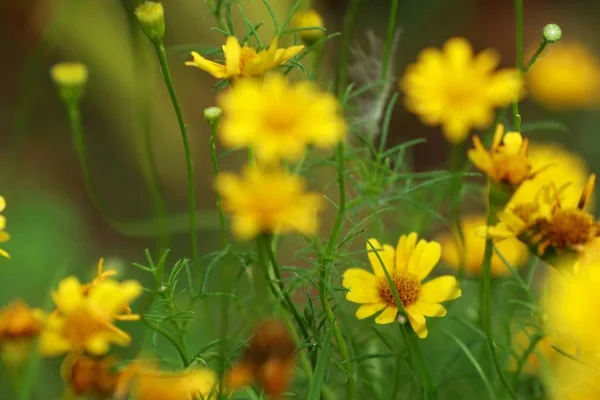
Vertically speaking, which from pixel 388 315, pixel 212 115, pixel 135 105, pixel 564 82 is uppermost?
pixel 212 115

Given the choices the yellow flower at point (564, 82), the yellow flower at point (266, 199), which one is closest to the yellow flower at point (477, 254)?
the yellow flower at point (266, 199)

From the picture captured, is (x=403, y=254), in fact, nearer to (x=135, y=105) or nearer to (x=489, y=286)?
(x=489, y=286)

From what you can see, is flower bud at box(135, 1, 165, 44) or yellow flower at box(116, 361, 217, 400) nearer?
yellow flower at box(116, 361, 217, 400)

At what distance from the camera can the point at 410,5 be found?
82.7 inches

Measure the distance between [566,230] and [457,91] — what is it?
0.27 meters

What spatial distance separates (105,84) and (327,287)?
152 cm

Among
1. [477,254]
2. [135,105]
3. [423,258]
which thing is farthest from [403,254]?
[135,105]

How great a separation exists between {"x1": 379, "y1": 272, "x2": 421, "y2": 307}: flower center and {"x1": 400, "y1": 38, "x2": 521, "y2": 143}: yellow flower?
6.5 inches

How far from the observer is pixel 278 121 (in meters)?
0.42

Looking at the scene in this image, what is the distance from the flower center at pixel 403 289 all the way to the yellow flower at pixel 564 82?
1043 millimetres

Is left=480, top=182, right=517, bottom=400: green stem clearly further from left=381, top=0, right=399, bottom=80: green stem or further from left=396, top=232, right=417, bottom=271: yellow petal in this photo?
left=381, top=0, right=399, bottom=80: green stem

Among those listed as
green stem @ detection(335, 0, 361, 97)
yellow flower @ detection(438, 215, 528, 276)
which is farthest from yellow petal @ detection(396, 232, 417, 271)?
yellow flower @ detection(438, 215, 528, 276)

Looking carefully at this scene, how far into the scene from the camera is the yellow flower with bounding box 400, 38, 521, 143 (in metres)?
0.72

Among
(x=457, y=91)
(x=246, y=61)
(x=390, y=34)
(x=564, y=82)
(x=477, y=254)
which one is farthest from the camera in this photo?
(x=564, y=82)
